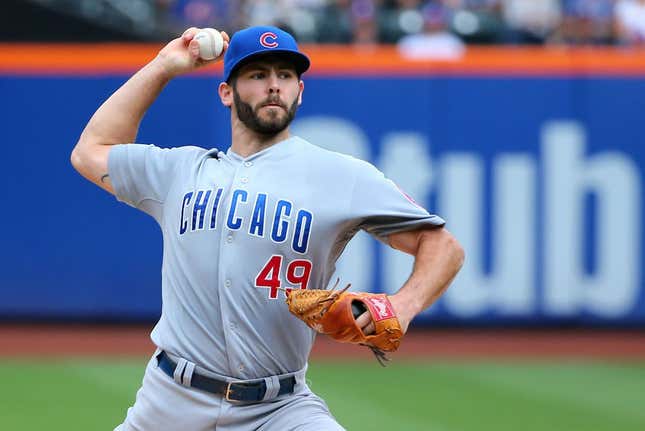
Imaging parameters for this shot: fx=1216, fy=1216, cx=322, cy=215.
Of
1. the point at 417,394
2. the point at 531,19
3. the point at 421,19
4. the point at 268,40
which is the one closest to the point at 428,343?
the point at 417,394

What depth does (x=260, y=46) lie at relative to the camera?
4289 millimetres

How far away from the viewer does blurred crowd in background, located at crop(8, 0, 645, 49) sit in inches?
531

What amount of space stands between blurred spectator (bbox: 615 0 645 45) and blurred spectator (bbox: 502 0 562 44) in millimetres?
769

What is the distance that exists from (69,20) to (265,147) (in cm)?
1024

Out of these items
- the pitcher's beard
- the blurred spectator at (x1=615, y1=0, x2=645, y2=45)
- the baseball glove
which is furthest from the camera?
the blurred spectator at (x1=615, y1=0, x2=645, y2=45)

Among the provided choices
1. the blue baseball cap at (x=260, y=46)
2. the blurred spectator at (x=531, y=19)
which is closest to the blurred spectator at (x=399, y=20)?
the blurred spectator at (x=531, y=19)

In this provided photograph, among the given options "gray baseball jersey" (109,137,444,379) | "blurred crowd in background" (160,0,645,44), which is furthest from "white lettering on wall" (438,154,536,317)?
"gray baseball jersey" (109,137,444,379)

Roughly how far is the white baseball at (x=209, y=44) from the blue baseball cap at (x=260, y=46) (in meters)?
0.17

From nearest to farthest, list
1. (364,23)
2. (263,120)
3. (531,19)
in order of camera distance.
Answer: (263,120), (364,23), (531,19)

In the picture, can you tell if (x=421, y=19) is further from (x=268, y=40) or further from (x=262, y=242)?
(x=262, y=242)

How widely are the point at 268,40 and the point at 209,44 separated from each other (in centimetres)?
33

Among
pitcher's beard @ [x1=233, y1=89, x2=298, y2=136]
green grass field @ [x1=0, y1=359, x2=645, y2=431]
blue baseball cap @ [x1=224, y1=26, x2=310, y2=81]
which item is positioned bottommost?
green grass field @ [x1=0, y1=359, x2=645, y2=431]

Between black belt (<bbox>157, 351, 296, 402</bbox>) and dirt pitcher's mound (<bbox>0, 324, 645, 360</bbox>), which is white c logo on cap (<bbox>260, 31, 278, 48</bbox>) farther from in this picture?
dirt pitcher's mound (<bbox>0, 324, 645, 360</bbox>)

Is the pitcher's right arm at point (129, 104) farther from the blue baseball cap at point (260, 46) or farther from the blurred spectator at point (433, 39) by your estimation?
the blurred spectator at point (433, 39)
